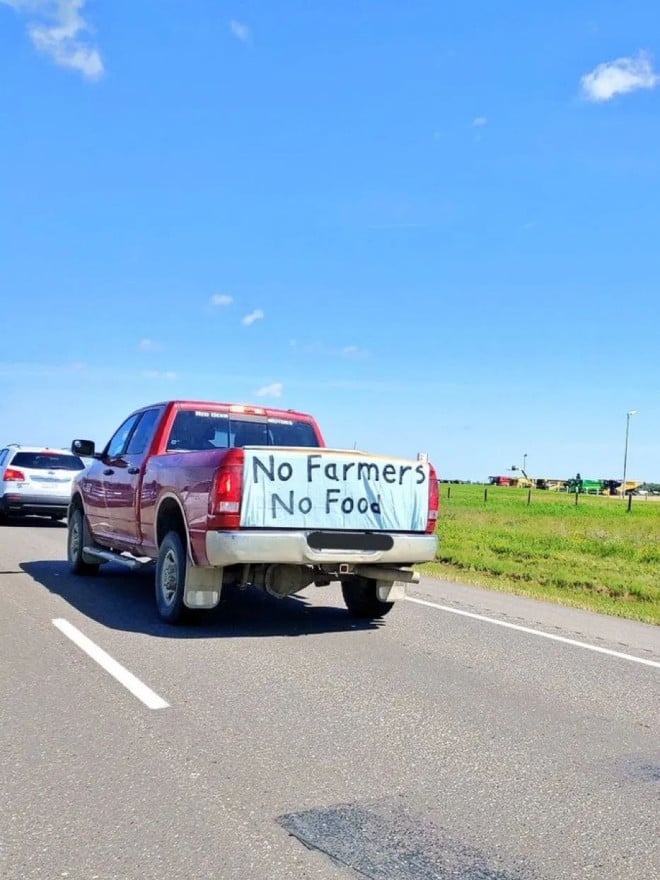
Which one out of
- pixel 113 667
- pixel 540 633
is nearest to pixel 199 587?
pixel 113 667

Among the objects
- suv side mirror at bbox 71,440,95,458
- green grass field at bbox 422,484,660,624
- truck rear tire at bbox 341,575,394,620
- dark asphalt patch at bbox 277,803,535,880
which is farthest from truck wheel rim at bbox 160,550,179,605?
green grass field at bbox 422,484,660,624

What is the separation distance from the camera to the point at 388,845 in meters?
3.54

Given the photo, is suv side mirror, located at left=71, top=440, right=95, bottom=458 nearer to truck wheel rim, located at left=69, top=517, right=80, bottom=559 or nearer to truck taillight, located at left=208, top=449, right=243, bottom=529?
truck wheel rim, located at left=69, top=517, right=80, bottom=559

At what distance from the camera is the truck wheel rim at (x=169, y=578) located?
8.02 meters

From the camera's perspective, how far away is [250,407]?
9383 mm

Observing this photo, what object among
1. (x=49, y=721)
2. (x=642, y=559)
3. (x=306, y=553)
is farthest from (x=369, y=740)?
(x=642, y=559)

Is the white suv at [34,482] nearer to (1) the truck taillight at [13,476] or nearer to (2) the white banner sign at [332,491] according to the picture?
(1) the truck taillight at [13,476]

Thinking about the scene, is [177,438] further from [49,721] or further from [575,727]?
[575,727]

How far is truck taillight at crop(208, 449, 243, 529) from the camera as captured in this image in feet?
24.0

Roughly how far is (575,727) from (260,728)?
191 cm

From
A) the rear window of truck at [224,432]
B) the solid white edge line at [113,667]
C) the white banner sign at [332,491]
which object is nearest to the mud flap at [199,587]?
the white banner sign at [332,491]

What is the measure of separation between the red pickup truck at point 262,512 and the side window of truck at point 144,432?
36mm

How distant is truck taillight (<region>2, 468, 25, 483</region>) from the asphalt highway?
36.7 feet

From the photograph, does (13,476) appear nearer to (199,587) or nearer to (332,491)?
(199,587)
